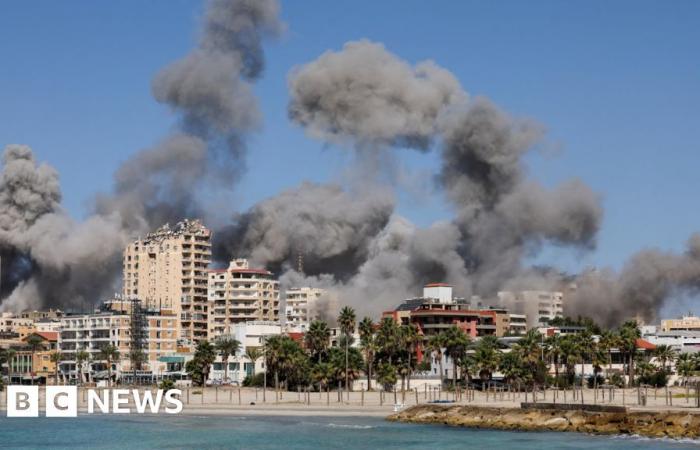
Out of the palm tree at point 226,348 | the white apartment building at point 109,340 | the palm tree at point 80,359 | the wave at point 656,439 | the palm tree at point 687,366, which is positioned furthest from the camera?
the white apartment building at point 109,340

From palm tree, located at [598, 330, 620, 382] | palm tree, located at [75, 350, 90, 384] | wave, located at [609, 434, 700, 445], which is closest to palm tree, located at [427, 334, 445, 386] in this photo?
palm tree, located at [598, 330, 620, 382]

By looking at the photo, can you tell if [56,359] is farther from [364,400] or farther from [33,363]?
[364,400]

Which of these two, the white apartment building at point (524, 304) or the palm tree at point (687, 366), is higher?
the white apartment building at point (524, 304)

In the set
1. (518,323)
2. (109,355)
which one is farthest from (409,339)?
(518,323)

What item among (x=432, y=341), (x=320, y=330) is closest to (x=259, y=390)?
(x=320, y=330)

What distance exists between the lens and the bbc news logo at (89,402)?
432 feet

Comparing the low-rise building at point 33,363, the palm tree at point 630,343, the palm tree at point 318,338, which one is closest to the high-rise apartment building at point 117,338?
the low-rise building at point 33,363

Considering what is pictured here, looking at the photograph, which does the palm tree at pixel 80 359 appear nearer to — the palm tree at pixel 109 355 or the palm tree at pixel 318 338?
the palm tree at pixel 109 355

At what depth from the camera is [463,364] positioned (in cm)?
13688

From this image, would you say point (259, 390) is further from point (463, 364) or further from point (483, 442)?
point (483, 442)

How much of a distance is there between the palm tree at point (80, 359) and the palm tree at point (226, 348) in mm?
21839

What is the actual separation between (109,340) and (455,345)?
66.2m

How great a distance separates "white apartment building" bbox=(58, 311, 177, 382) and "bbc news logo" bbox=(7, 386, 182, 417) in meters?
23.4

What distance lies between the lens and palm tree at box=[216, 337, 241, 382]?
160 m
